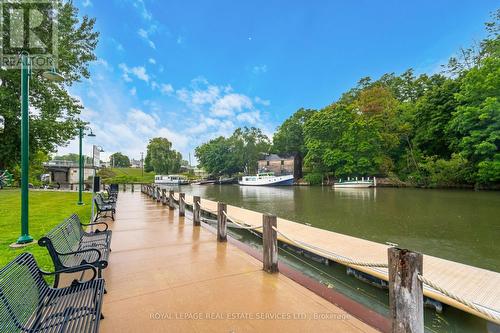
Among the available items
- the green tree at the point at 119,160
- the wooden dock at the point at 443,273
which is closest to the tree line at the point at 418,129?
the wooden dock at the point at 443,273

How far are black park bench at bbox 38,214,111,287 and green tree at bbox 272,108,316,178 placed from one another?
4779 cm

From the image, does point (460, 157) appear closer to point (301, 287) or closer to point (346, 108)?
point (346, 108)

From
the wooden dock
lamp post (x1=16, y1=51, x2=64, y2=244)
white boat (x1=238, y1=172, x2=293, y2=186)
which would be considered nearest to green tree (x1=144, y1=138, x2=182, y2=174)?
white boat (x1=238, y1=172, x2=293, y2=186)

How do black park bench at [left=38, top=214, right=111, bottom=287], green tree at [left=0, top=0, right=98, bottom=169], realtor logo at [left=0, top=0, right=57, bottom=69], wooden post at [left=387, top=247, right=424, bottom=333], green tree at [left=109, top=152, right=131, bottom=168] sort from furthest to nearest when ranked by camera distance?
1. green tree at [left=109, top=152, right=131, bottom=168]
2. green tree at [left=0, top=0, right=98, bottom=169]
3. realtor logo at [left=0, top=0, right=57, bottom=69]
4. black park bench at [left=38, top=214, right=111, bottom=287]
5. wooden post at [left=387, top=247, right=424, bottom=333]

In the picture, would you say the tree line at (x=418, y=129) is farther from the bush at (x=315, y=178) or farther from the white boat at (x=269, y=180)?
the white boat at (x=269, y=180)

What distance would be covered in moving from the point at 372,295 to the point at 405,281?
2.63 metres

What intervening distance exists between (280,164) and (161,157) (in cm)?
3216

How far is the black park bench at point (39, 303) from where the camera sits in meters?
1.54

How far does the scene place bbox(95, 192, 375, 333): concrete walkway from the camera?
2277mm

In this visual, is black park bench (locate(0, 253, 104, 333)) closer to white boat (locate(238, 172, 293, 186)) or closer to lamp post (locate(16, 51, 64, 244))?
lamp post (locate(16, 51, 64, 244))

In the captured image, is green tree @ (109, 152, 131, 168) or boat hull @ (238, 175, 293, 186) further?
green tree @ (109, 152, 131, 168)

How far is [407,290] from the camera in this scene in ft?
5.94

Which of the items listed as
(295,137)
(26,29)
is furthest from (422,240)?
(295,137)

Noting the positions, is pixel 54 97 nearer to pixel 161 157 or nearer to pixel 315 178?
pixel 315 178
